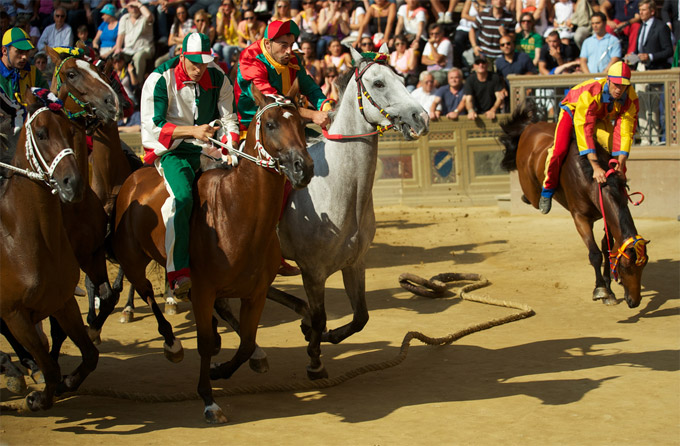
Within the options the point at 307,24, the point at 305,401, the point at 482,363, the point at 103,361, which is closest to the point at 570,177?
the point at 482,363

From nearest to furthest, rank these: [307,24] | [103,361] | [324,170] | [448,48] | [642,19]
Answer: [324,170]
[103,361]
[642,19]
[448,48]
[307,24]

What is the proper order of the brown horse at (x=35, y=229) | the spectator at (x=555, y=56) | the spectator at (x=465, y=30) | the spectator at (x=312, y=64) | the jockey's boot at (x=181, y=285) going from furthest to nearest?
1. the spectator at (x=465, y=30)
2. the spectator at (x=312, y=64)
3. the spectator at (x=555, y=56)
4. the jockey's boot at (x=181, y=285)
5. the brown horse at (x=35, y=229)

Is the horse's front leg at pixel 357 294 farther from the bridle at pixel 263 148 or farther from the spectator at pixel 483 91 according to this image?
the spectator at pixel 483 91

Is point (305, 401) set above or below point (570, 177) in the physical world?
below

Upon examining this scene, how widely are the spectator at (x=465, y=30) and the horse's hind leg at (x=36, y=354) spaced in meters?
13.3

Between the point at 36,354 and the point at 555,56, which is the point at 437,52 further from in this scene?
the point at 36,354

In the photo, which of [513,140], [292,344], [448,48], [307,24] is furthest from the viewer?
[307,24]

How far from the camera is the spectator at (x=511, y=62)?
15812 mm

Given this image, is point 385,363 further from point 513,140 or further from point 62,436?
point 513,140

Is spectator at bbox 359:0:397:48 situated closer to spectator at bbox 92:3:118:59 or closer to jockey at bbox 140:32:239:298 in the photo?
spectator at bbox 92:3:118:59

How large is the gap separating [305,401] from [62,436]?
175 cm

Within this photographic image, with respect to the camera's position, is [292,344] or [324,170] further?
[292,344]

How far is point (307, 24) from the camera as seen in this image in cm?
1872

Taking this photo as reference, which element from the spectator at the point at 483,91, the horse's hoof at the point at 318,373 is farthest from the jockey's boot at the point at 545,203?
the spectator at the point at 483,91
